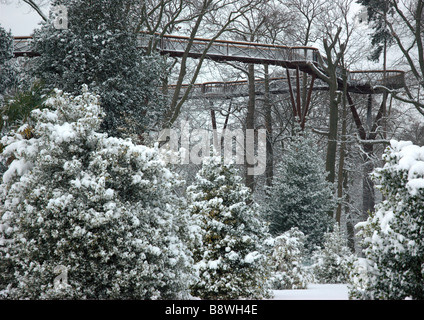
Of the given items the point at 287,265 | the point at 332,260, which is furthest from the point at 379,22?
the point at 287,265

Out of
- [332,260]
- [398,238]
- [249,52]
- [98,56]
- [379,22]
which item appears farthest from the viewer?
[379,22]

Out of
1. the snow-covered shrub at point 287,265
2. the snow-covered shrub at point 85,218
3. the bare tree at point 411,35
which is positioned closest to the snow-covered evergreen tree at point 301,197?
the snow-covered shrub at point 287,265

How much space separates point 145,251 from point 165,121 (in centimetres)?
762

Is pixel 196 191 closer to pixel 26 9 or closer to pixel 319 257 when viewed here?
pixel 319 257

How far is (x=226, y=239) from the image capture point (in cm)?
882

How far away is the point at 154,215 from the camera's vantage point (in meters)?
6.44

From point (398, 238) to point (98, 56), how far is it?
8.06 metres

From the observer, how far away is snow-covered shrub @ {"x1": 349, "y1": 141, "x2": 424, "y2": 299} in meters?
5.09

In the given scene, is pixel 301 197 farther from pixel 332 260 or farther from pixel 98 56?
pixel 98 56

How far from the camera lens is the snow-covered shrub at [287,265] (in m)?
11.5

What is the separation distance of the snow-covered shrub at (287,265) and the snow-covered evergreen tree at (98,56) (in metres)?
4.64

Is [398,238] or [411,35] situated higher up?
[411,35]
